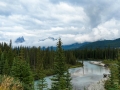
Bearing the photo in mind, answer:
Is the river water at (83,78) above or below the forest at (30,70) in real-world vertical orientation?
below

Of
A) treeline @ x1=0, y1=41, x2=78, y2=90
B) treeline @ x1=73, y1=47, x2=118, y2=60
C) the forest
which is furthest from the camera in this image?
treeline @ x1=73, y1=47, x2=118, y2=60

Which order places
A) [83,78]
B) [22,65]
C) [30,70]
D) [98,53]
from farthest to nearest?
[98,53] < [83,78] < [30,70] < [22,65]

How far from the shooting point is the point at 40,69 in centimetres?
4272

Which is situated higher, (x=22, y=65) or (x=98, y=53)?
(x=22, y=65)

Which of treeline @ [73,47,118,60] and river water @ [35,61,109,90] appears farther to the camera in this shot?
treeline @ [73,47,118,60]

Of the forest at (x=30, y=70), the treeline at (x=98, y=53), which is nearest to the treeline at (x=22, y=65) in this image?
the forest at (x=30, y=70)

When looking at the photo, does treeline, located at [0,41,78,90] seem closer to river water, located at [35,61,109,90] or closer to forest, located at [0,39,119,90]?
forest, located at [0,39,119,90]

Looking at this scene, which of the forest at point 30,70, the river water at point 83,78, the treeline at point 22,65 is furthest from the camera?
the river water at point 83,78

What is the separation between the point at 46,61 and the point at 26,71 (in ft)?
235

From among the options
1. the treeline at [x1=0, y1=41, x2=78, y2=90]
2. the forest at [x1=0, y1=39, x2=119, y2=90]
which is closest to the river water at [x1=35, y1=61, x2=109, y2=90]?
the forest at [x1=0, y1=39, x2=119, y2=90]

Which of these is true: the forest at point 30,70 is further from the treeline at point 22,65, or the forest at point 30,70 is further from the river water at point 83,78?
the river water at point 83,78

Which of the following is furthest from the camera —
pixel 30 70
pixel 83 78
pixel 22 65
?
pixel 83 78

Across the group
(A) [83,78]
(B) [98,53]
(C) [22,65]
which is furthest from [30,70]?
(B) [98,53]

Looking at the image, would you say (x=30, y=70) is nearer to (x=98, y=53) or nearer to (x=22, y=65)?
(x=22, y=65)
